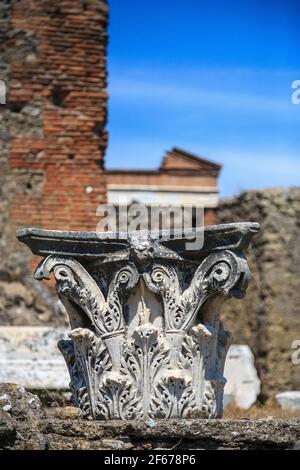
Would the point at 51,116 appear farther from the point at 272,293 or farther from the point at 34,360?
the point at 272,293

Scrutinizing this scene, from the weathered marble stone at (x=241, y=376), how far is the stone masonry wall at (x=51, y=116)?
2.00 m

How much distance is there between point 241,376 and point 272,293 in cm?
278

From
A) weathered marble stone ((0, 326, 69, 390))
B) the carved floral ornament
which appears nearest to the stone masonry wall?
weathered marble stone ((0, 326, 69, 390))

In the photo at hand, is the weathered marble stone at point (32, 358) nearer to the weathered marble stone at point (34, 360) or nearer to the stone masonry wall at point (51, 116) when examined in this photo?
the weathered marble stone at point (34, 360)

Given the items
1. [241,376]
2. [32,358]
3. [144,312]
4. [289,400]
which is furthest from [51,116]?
[144,312]

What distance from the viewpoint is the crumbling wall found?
16188 millimetres

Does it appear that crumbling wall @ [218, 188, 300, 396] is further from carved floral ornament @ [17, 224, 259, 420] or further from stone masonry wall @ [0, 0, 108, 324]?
carved floral ornament @ [17, 224, 259, 420]

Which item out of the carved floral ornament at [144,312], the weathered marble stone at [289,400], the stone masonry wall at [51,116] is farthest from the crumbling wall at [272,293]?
the carved floral ornament at [144,312]

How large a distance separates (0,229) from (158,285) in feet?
19.3

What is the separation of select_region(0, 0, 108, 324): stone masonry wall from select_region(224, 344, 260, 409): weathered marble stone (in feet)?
6.56

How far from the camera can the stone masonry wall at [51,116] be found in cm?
1358

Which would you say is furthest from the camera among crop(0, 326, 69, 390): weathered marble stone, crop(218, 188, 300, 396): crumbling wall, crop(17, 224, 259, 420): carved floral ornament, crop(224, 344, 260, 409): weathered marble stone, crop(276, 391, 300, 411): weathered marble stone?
crop(218, 188, 300, 396): crumbling wall

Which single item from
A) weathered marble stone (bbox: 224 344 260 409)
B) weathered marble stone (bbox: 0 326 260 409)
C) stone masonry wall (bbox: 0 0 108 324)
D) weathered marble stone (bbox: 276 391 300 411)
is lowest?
weathered marble stone (bbox: 276 391 300 411)

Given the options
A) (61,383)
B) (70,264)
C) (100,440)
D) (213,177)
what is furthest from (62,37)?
(213,177)
